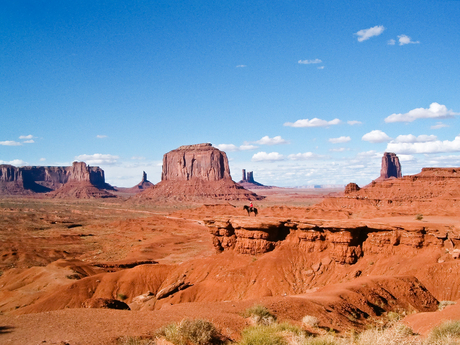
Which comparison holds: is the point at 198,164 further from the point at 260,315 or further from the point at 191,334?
the point at 191,334

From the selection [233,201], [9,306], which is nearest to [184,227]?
[9,306]

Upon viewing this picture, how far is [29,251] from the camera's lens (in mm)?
50156

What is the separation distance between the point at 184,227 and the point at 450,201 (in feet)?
158

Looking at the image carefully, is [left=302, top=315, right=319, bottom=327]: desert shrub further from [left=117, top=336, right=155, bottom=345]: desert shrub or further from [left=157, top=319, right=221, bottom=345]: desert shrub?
[left=117, top=336, right=155, bottom=345]: desert shrub

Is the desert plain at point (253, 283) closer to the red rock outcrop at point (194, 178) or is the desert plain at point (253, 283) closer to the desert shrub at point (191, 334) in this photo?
the desert shrub at point (191, 334)

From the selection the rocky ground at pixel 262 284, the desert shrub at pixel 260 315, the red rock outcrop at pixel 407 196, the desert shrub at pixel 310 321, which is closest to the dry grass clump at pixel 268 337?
the rocky ground at pixel 262 284

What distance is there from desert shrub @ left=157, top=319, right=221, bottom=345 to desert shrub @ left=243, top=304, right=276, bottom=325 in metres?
2.54

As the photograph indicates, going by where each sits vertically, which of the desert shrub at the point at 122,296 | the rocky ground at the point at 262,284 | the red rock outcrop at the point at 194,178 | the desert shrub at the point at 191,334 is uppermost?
the red rock outcrop at the point at 194,178

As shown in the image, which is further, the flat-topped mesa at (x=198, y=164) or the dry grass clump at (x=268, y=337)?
the flat-topped mesa at (x=198, y=164)

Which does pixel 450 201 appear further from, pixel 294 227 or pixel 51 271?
pixel 51 271

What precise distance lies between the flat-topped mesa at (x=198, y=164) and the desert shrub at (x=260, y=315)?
494ft

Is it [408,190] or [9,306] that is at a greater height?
[408,190]

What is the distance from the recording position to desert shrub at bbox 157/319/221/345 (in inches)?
380

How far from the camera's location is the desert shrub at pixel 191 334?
380 inches
